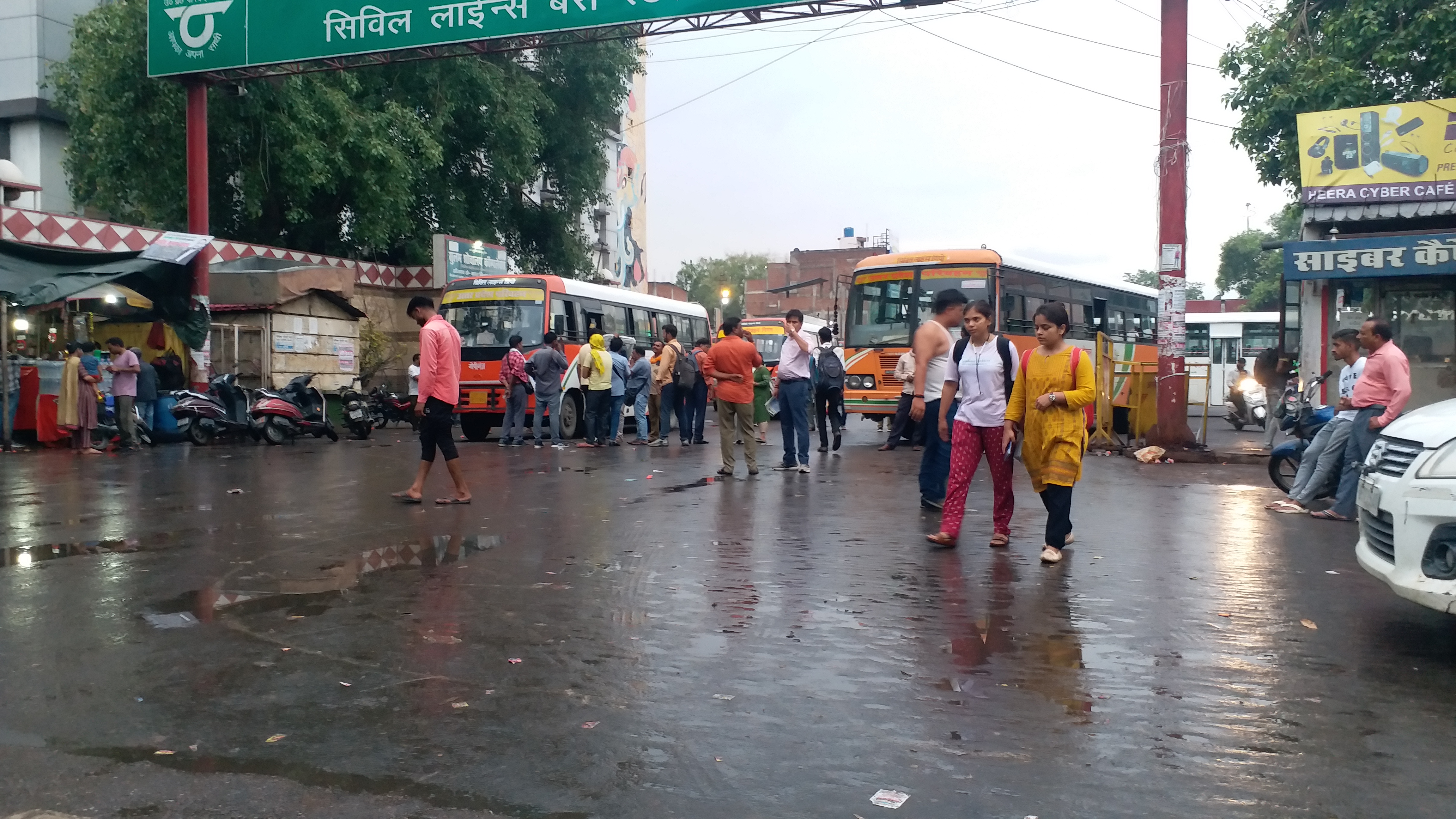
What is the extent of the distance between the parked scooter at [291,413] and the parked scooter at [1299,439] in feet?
46.5

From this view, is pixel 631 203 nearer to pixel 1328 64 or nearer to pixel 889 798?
pixel 1328 64

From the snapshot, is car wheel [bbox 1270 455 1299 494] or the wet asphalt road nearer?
the wet asphalt road

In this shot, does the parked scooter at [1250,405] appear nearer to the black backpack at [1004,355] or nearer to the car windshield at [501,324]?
the car windshield at [501,324]

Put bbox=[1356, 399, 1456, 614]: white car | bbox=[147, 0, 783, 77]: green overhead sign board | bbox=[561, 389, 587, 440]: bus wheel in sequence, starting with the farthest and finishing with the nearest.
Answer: bbox=[561, 389, 587, 440]: bus wheel < bbox=[147, 0, 783, 77]: green overhead sign board < bbox=[1356, 399, 1456, 614]: white car

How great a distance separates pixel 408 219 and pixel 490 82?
3941mm

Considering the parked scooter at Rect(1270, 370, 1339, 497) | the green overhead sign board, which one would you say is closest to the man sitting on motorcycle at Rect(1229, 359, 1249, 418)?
the parked scooter at Rect(1270, 370, 1339, 497)

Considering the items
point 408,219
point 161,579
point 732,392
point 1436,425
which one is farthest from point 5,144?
point 1436,425

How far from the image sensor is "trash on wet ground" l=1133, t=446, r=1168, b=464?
1605 centimetres

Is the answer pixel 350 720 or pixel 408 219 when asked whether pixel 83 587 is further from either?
pixel 408 219

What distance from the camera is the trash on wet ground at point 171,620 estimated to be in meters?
5.51

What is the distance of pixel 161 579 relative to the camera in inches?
261

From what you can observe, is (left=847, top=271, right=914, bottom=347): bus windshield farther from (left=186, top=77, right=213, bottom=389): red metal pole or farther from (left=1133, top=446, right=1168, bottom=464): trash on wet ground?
(left=186, top=77, right=213, bottom=389): red metal pole

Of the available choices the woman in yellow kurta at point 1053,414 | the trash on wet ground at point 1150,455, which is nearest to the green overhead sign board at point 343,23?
the trash on wet ground at point 1150,455

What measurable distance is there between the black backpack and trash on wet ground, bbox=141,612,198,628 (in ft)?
16.8
